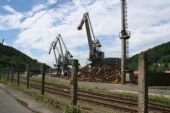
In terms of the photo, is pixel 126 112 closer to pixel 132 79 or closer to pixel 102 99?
pixel 102 99

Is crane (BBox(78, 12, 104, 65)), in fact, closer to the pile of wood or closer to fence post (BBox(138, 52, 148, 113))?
the pile of wood

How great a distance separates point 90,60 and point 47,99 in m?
66.5

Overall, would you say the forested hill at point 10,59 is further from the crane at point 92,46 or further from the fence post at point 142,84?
the fence post at point 142,84

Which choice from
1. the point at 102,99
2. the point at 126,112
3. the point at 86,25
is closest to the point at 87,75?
the point at 86,25

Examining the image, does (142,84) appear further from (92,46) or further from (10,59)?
(10,59)

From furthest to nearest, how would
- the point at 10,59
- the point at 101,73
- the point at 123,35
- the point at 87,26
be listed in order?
the point at 10,59
the point at 87,26
the point at 101,73
the point at 123,35

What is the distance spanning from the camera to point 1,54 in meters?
153

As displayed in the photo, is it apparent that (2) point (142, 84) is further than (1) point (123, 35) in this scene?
No

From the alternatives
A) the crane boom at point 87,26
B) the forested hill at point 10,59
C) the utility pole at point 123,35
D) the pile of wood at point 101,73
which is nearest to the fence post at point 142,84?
the utility pole at point 123,35

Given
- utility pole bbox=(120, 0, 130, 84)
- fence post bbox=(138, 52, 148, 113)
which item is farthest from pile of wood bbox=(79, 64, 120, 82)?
fence post bbox=(138, 52, 148, 113)

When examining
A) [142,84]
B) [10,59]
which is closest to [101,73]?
[142,84]

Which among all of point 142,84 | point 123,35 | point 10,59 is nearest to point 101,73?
point 123,35

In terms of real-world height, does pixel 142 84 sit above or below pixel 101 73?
below

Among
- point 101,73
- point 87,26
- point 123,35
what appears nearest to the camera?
point 123,35
